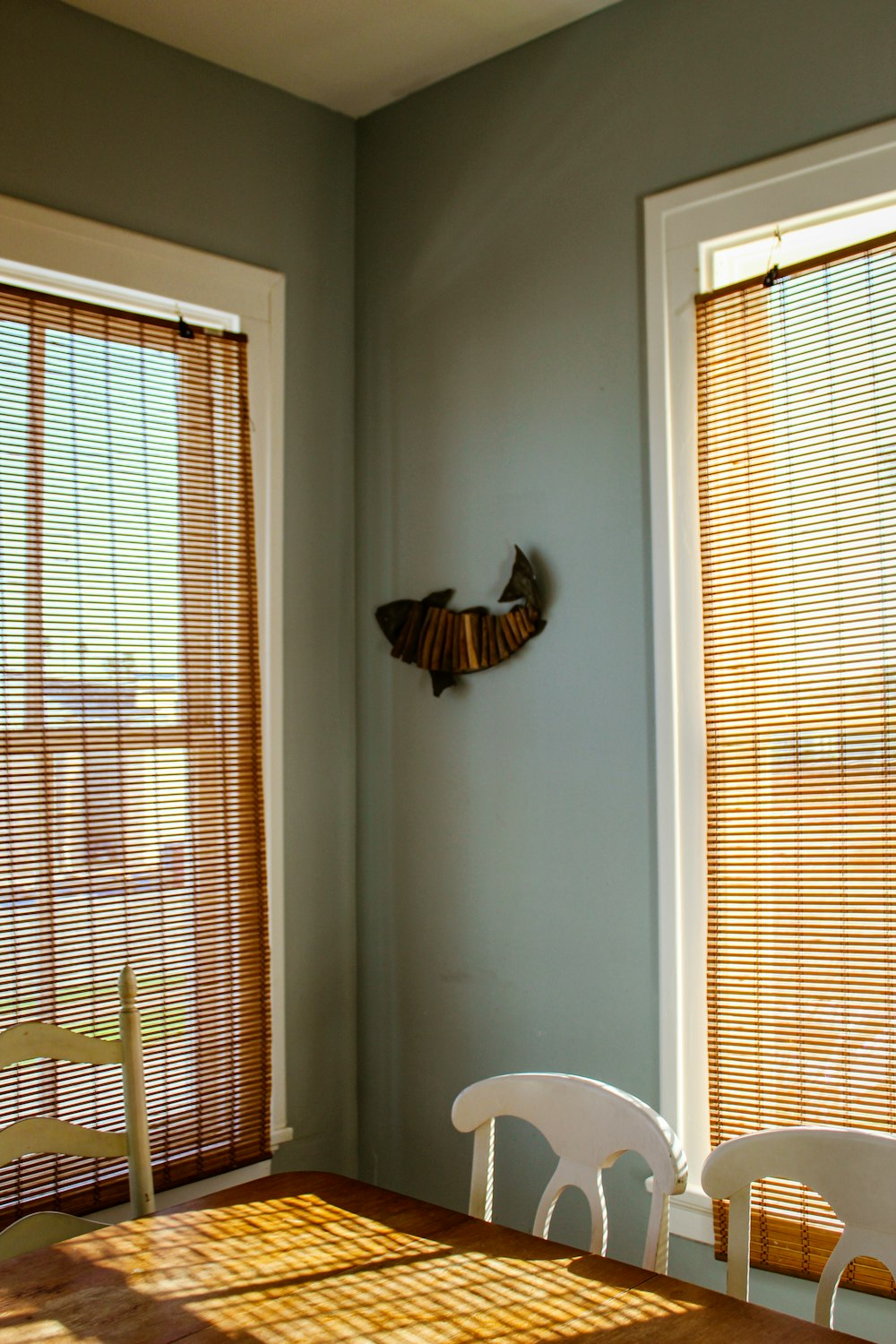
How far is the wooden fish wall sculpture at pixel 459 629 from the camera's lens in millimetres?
2441

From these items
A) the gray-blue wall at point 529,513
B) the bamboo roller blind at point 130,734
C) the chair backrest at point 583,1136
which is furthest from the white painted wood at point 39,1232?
the gray-blue wall at point 529,513

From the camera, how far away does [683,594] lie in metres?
2.23

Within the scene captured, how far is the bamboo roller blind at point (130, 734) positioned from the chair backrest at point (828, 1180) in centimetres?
129

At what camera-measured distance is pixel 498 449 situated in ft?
8.38

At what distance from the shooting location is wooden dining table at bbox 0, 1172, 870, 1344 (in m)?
1.32

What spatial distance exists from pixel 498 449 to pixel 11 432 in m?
1.03

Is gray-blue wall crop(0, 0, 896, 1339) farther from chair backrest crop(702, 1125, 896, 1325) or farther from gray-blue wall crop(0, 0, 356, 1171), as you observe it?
chair backrest crop(702, 1125, 896, 1325)

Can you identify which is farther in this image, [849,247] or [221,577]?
[221,577]

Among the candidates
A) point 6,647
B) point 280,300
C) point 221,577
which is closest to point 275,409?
point 280,300

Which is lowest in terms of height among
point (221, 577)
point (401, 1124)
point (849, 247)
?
point (401, 1124)

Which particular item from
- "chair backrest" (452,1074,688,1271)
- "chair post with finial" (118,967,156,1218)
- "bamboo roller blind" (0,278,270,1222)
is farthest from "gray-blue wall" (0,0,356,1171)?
"chair backrest" (452,1074,688,1271)

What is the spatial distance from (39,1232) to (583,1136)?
87cm

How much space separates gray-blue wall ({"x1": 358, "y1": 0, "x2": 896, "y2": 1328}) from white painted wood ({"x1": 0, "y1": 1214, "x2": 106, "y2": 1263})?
0.99 metres

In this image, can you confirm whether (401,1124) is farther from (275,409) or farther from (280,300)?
(280,300)
